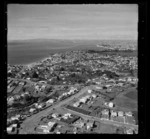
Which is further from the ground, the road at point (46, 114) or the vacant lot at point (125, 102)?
the vacant lot at point (125, 102)

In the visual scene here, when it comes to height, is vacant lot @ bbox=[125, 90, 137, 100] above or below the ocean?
below

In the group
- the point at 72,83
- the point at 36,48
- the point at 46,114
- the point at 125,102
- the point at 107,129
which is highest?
the point at 36,48

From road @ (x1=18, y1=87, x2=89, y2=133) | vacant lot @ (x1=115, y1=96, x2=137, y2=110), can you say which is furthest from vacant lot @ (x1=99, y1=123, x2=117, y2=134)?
road @ (x1=18, y1=87, x2=89, y2=133)

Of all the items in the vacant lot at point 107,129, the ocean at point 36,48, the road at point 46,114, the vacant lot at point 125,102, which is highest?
the ocean at point 36,48

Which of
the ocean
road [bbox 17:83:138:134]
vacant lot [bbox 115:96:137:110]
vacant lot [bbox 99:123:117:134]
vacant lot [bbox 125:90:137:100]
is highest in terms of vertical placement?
the ocean

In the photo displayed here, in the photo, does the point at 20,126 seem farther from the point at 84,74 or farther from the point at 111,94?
the point at 111,94

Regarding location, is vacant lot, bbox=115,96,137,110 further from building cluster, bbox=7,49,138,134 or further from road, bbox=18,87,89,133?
road, bbox=18,87,89,133

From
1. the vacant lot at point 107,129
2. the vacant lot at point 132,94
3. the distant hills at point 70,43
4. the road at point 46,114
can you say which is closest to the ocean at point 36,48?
the distant hills at point 70,43

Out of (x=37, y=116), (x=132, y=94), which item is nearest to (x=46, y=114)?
(x=37, y=116)

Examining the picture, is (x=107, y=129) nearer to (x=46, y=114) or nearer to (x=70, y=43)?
(x=46, y=114)

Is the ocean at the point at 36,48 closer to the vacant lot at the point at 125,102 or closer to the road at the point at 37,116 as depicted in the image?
the road at the point at 37,116

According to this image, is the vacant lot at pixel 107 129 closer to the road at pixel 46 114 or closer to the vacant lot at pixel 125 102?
the road at pixel 46 114
